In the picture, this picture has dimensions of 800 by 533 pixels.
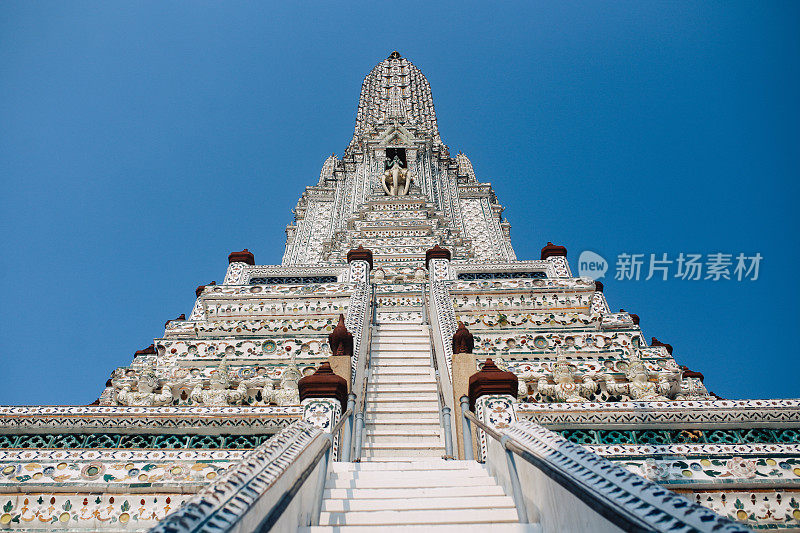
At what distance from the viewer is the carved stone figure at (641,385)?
5562 mm

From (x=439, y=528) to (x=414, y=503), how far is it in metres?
0.39

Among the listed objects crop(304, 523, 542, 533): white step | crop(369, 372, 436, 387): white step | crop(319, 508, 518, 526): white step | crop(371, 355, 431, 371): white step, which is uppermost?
crop(371, 355, 431, 371): white step

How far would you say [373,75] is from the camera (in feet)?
93.2

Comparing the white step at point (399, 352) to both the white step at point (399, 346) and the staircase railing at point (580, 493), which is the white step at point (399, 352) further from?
the staircase railing at point (580, 493)

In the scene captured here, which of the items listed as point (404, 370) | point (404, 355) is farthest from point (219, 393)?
point (404, 355)

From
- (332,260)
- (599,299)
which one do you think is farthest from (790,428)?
(332,260)

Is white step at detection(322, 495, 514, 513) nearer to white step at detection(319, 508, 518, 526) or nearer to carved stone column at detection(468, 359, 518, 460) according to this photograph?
white step at detection(319, 508, 518, 526)

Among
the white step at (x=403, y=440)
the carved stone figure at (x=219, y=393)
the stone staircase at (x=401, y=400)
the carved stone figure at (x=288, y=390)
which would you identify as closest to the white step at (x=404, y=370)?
the stone staircase at (x=401, y=400)

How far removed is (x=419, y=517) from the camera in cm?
317

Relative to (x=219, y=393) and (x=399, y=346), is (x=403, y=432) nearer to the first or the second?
(x=219, y=393)

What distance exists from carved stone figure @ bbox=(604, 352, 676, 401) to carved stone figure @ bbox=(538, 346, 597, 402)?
0.24m

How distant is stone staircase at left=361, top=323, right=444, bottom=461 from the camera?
5.62m

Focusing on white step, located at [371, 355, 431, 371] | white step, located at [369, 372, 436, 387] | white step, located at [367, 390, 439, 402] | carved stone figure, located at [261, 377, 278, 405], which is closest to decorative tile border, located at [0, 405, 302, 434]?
carved stone figure, located at [261, 377, 278, 405]

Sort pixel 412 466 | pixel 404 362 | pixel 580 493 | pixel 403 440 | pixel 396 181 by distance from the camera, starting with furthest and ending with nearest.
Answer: pixel 396 181 → pixel 404 362 → pixel 403 440 → pixel 412 466 → pixel 580 493
